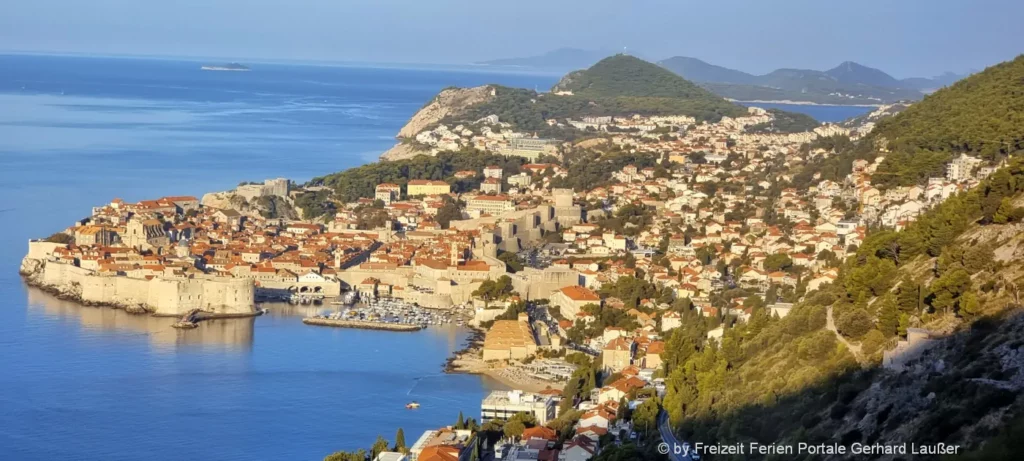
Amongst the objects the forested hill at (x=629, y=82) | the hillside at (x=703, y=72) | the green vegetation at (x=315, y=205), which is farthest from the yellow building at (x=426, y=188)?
the hillside at (x=703, y=72)

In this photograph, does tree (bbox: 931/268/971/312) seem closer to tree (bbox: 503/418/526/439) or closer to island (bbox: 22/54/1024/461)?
island (bbox: 22/54/1024/461)

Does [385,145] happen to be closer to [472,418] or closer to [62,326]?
[62,326]

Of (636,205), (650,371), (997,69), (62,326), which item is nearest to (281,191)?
(636,205)

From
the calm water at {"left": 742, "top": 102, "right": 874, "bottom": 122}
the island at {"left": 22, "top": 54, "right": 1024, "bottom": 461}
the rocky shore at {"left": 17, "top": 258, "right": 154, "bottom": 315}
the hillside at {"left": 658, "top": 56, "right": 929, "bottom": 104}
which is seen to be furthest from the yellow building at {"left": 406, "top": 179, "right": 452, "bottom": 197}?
the hillside at {"left": 658, "top": 56, "right": 929, "bottom": 104}

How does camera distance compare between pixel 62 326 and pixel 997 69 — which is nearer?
pixel 62 326

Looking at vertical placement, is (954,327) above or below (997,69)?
below

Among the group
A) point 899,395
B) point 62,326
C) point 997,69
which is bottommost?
point 62,326
